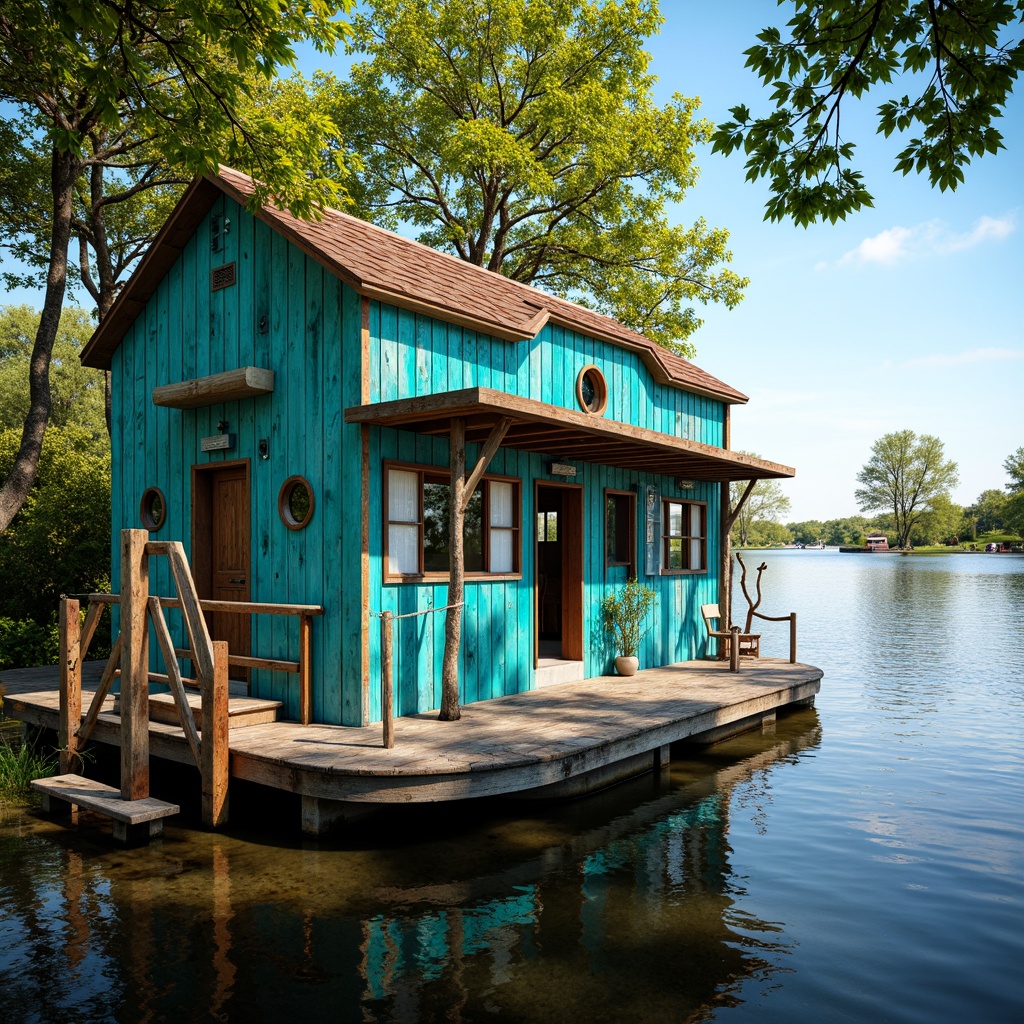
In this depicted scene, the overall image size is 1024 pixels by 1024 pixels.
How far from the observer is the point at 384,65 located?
20.7 m

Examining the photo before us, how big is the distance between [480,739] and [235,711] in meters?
2.29

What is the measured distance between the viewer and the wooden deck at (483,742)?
244 inches

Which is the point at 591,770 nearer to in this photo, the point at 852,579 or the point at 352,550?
the point at 352,550

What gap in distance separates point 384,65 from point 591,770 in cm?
1918

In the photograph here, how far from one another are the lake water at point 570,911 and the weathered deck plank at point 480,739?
526mm

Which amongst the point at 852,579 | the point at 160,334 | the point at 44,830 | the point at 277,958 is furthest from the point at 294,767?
the point at 852,579

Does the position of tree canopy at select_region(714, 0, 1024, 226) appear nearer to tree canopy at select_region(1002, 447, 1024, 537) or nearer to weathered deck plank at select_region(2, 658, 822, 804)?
weathered deck plank at select_region(2, 658, 822, 804)

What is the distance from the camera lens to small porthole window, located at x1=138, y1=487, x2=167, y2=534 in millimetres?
9938

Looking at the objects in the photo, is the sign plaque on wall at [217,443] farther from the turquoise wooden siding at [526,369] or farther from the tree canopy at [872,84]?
the tree canopy at [872,84]

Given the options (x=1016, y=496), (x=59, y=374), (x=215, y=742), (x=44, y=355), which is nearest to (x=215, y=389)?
(x=215, y=742)

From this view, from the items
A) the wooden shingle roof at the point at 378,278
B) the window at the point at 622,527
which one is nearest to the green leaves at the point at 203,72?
the wooden shingle roof at the point at 378,278

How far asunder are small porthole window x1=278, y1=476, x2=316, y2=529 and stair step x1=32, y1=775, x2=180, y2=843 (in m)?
2.77

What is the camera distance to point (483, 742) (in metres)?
6.98

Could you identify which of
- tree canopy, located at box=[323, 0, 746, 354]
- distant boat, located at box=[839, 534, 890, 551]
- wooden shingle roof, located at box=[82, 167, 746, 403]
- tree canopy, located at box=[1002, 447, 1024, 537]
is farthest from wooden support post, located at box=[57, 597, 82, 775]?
distant boat, located at box=[839, 534, 890, 551]
